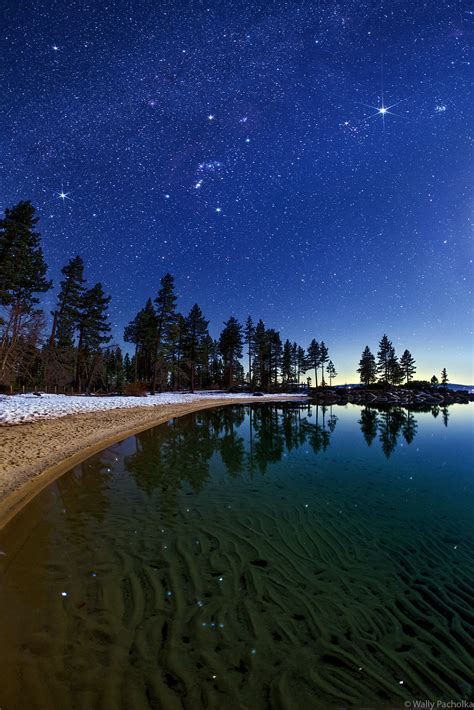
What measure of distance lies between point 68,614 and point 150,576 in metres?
1.16

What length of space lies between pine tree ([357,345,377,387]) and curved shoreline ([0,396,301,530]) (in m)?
77.7

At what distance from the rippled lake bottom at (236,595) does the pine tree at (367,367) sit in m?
81.3

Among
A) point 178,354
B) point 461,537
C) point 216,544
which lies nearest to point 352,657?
point 216,544

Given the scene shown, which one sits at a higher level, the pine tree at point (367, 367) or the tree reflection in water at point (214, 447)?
the pine tree at point (367, 367)

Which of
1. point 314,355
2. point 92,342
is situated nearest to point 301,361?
point 314,355

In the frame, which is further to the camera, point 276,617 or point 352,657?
point 276,617

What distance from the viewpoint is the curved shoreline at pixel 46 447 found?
7.55 metres

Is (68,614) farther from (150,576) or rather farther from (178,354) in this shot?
(178,354)

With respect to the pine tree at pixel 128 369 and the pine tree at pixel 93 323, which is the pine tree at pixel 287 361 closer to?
the pine tree at pixel 128 369

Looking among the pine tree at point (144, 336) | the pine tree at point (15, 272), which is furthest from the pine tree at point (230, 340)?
the pine tree at point (15, 272)

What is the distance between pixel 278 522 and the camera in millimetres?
6711

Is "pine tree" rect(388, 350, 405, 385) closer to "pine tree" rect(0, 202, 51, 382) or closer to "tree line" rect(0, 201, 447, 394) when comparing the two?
"tree line" rect(0, 201, 447, 394)

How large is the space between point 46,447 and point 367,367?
86308 mm

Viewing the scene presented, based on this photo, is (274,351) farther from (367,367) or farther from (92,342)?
(92,342)
